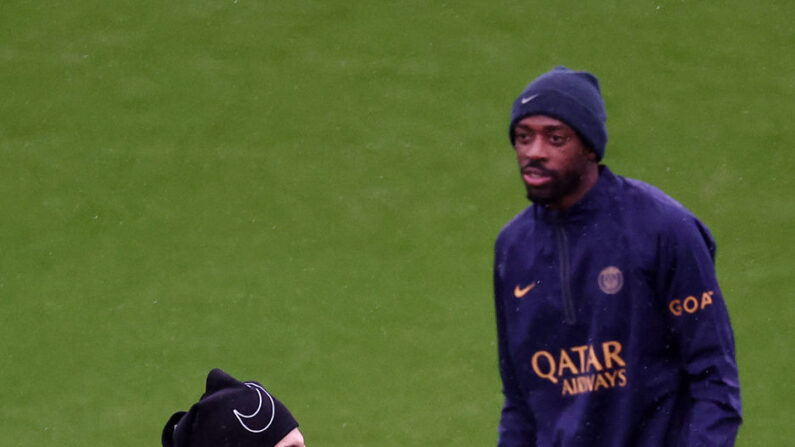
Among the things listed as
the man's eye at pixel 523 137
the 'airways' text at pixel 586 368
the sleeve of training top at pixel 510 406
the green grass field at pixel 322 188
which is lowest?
the green grass field at pixel 322 188

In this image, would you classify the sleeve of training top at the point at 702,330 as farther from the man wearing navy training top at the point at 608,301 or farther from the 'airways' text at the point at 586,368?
the 'airways' text at the point at 586,368

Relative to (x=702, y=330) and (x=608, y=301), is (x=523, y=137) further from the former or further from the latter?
(x=702, y=330)

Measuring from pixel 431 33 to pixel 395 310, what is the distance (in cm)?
110

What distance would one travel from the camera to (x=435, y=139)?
589 cm

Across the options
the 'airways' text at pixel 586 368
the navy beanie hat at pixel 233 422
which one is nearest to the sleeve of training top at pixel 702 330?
the 'airways' text at pixel 586 368

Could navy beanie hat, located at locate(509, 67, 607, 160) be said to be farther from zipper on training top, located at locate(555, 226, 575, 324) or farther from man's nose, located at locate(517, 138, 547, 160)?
zipper on training top, located at locate(555, 226, 575, 324)

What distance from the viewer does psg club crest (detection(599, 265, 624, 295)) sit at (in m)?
3.12

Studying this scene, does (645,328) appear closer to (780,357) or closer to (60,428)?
(780,357)

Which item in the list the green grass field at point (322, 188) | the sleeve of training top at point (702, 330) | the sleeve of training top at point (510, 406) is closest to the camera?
the sleeve of training top at point (702, 330)

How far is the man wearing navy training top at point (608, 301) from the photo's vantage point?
10.0 feet

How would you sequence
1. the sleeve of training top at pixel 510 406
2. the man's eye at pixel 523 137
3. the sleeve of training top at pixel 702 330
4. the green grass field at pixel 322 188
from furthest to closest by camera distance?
the green grass field at pixel 322 188, the sleeve of training top at pixel 510 406, the man's eye at pixel 523 137, the sleeve of training top at pixel 702 330

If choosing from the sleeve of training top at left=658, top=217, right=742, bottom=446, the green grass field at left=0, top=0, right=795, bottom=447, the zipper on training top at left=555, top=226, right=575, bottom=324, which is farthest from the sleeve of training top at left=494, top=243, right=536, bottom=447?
the green grass field at left=0, top=0, right=795, bottom=447

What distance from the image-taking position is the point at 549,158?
3.10 metres

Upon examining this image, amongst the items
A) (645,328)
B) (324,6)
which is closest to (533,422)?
(645,328)
